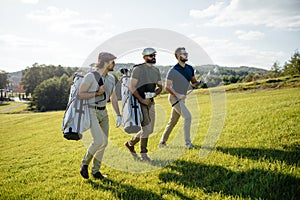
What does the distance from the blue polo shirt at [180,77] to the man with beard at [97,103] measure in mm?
2119

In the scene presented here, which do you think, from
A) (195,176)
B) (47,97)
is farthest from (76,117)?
(47,97)

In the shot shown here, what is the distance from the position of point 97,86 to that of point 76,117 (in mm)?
812

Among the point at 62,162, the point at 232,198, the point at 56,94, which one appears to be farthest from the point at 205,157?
the point at 56,94

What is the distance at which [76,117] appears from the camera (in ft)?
16.7

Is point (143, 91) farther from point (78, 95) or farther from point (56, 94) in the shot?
point (56, 94)

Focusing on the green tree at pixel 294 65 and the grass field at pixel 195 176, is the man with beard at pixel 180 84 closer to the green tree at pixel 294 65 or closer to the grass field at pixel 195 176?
the grass field at pixel 195 176

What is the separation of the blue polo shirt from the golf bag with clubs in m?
2.94

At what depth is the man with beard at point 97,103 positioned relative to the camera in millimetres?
5249

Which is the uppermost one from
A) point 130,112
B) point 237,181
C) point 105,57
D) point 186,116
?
point 105,57

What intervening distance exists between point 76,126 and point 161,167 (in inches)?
90.1

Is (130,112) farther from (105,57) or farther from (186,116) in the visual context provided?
(186,116)

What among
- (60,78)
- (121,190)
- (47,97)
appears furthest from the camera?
(60,78)

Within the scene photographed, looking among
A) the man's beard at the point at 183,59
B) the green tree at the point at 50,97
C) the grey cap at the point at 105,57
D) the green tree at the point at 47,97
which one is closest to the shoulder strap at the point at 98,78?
the grey cap at the point at 105,57

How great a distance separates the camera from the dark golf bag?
6.22 meters
